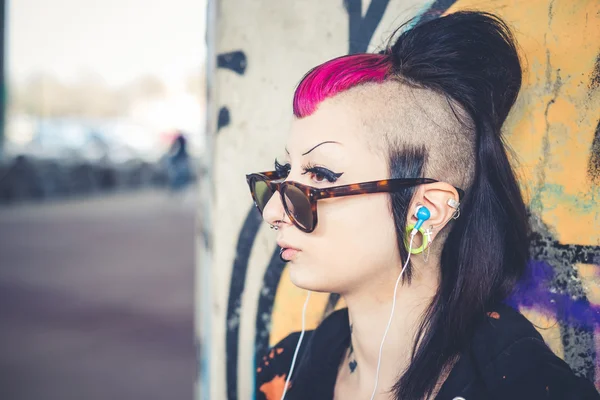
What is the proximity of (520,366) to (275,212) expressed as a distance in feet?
2.26

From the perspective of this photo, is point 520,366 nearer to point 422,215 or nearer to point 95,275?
point 422,215

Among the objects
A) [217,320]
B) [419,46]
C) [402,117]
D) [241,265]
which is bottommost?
[217,320]

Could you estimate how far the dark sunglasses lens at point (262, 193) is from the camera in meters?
1.59

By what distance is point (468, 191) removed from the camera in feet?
4.88

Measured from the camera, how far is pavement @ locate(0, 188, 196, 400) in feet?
13.2

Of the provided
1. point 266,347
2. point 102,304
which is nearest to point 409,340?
point 266,347

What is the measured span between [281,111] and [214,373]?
3.21ft

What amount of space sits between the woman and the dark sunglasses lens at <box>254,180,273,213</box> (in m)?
0.01

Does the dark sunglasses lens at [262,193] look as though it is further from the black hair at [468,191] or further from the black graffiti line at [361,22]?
the black graffiti line at [361,22]

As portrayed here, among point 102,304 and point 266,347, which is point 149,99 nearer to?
point 102,304

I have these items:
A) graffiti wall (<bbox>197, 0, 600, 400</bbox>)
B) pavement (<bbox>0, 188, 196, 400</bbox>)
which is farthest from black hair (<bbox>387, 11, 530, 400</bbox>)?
pavement (<bbox>0, 188, 196, 400</bbox>)

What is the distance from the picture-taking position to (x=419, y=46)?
4.87 feet

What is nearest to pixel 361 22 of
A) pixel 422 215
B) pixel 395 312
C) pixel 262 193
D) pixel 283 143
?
pixel 283 143

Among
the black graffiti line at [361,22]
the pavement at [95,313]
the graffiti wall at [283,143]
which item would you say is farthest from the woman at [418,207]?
the pavement at [95,313]
